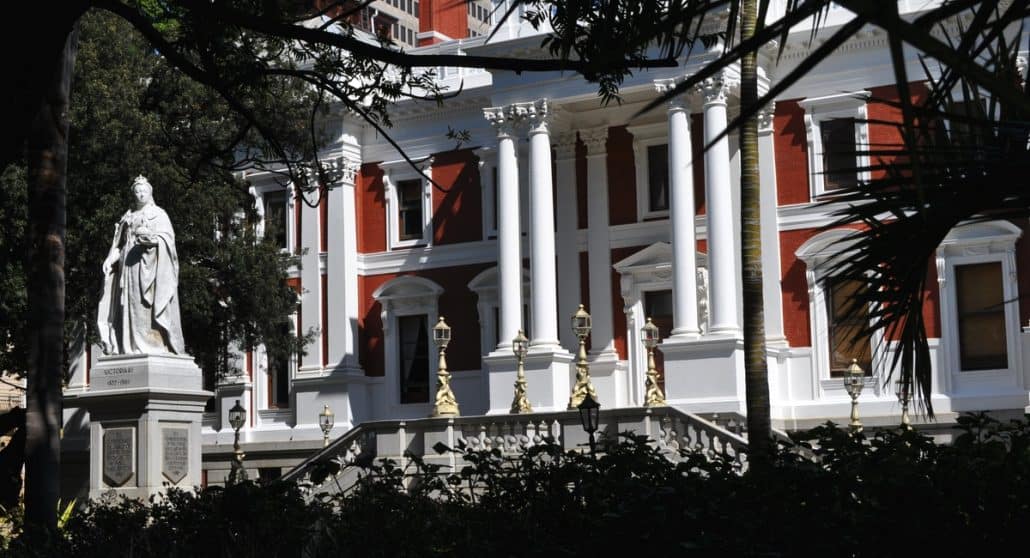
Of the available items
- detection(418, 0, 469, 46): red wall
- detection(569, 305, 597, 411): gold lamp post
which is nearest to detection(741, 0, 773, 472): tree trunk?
detection(569, 305, 597, 411): gold lamp post

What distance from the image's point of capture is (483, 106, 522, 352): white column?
34.0 metres

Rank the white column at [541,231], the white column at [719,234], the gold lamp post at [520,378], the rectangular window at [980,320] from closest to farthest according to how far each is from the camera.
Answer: the rectangular window at [980,320], the gold lamp post at [520,378], the white column at [719,234], the white column at [541,231]

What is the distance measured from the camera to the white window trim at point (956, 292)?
30.6m

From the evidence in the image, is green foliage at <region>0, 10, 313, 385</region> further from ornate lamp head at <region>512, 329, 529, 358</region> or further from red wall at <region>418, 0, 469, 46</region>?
red wall at <region>418, 0, 469, 46</region>

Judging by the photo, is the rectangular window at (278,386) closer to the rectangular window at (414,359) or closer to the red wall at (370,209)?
the rectangular window at (414,359)

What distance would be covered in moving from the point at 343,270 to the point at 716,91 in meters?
12.1

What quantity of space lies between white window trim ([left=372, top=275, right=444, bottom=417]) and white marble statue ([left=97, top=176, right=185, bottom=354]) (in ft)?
62.0

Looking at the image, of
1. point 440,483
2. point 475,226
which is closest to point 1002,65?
point 440,483

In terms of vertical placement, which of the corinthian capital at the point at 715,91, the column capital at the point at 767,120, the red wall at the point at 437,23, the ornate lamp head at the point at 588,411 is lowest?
the ornate lamp head at the point at 588,411

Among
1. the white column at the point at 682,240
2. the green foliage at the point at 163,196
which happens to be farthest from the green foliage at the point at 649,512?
the white column at the point at 682,240

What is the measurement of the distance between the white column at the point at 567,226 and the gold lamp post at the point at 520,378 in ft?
9.77

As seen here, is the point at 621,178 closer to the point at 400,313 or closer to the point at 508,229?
the point at 508,229

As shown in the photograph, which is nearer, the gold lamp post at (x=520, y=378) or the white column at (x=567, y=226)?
the gold lamp post at (x=520, y=378)

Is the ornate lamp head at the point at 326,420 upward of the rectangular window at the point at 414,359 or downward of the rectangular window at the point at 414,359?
downward
